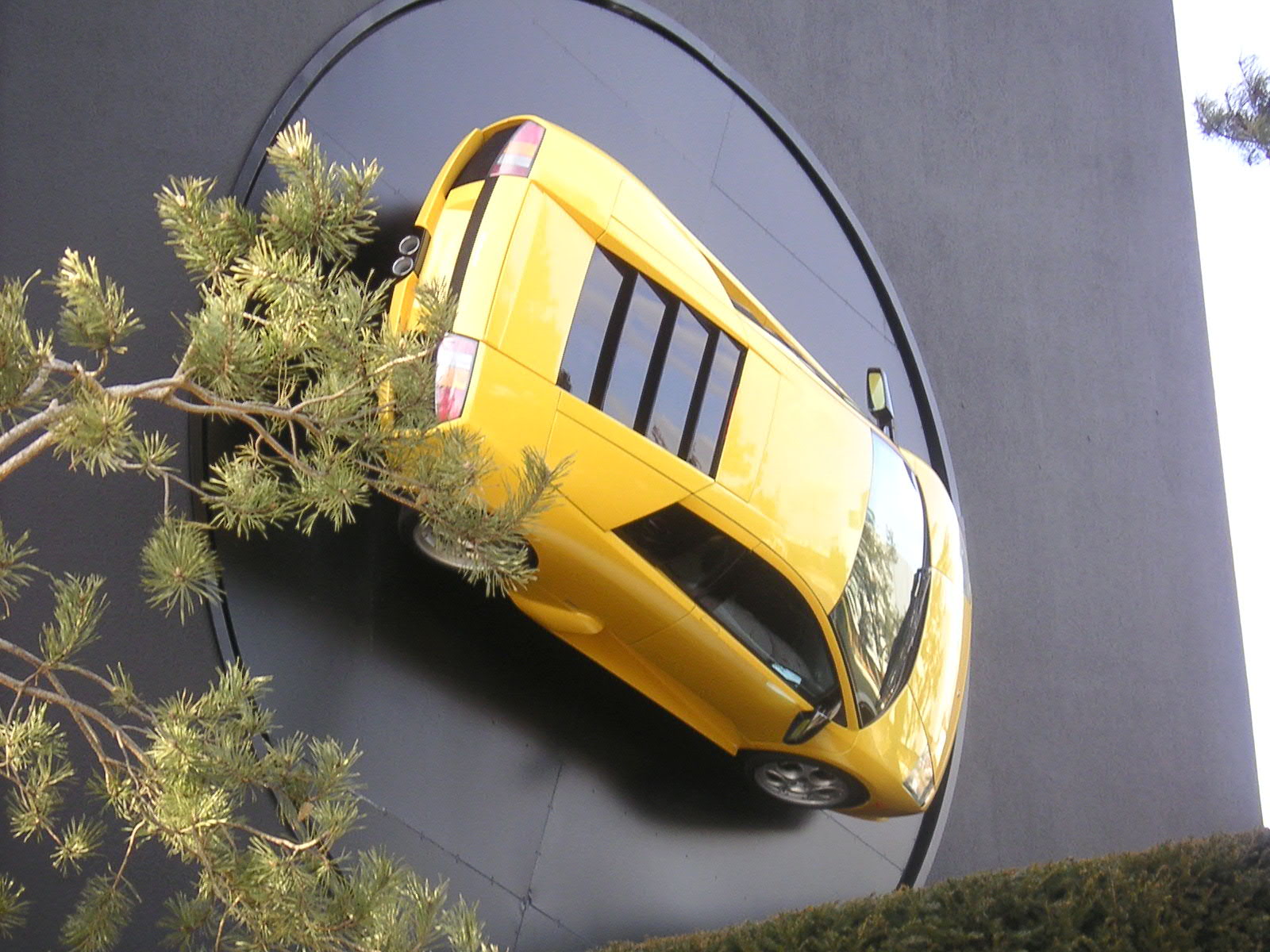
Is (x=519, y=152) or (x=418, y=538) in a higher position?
(x=519, y=152)

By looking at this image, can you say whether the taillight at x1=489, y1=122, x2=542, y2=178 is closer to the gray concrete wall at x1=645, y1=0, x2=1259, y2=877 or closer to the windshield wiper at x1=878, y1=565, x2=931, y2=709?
the windshield wiper at x1=878, y1=565, x2=931, y2=709

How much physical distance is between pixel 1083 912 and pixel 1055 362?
5313 millimetres

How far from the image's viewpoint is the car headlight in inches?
173

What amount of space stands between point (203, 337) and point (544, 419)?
4.53 ft

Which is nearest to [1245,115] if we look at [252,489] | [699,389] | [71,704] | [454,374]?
[699,389]

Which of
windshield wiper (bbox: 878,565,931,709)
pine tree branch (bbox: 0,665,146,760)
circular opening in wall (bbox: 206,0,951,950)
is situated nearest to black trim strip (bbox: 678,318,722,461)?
circular opening in wall (bbox: 206,0,951,950)

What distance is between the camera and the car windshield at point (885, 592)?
414 centimetres

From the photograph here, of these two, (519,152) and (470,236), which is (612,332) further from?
(519,152)

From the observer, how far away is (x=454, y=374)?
333cm

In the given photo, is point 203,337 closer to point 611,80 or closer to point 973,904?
point 973,904

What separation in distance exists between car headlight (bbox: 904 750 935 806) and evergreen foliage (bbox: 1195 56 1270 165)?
7.53 ft

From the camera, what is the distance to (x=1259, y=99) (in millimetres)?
3922

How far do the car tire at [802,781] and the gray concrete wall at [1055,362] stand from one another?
168 centimetres

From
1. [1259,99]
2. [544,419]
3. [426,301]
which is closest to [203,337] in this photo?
[426,301]
